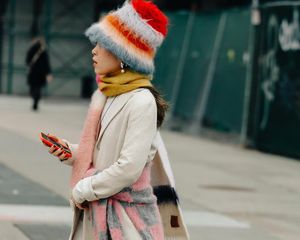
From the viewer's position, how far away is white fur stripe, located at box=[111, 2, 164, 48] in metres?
4.74

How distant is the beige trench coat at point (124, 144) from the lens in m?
4.56

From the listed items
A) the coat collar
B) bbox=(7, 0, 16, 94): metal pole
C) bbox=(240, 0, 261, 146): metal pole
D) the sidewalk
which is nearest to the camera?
the coat collar

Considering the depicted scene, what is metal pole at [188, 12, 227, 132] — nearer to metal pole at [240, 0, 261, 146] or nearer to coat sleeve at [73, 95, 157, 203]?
metal pole at [240, 0, 261, 146]

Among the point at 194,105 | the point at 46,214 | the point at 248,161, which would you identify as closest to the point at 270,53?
the point at 248,161

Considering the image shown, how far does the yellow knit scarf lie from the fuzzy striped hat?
0.12 feet

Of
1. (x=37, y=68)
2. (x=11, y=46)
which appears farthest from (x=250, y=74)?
(x=11, y=46)

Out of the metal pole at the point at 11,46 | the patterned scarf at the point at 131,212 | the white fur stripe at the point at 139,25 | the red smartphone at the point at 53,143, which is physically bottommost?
the metal pole at the point at 11,46

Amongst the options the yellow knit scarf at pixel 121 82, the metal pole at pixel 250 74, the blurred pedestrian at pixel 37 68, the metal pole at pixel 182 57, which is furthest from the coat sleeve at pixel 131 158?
the blurred pedestrian at pixel 37 68

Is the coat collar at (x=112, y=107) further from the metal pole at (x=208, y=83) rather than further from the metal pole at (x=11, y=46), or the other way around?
the metal pole at (x=11, y=46)

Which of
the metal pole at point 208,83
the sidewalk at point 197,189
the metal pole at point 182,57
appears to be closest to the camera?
the sidewalk at point 197,189

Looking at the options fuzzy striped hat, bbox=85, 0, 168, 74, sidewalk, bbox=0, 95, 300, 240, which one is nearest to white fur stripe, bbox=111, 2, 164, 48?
fuzzy striped hat, bbox=85, 0, 168, 74

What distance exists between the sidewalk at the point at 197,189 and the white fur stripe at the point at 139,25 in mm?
3905

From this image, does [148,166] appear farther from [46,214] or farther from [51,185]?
[51,185]

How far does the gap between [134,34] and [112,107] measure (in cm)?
36
